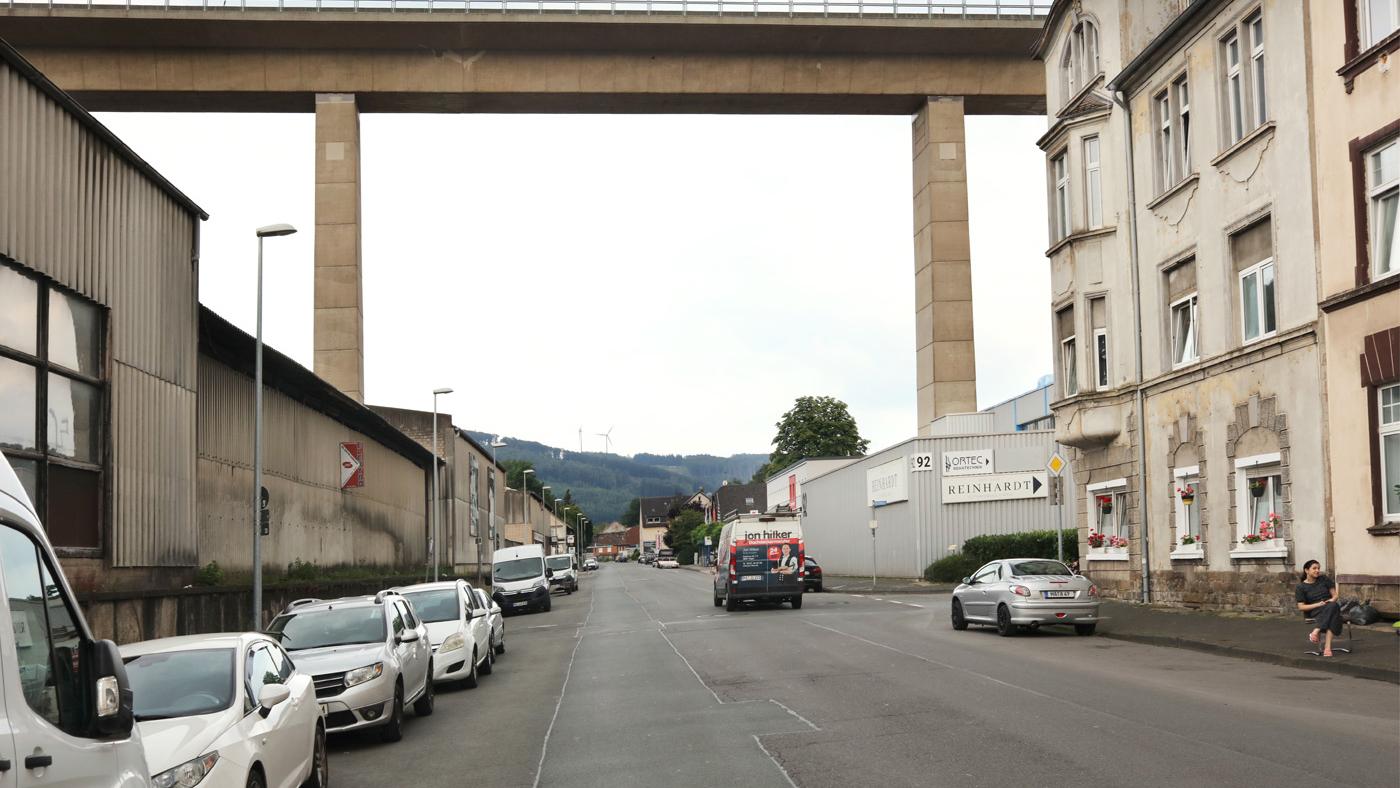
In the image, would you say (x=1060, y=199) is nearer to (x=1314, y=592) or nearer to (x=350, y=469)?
(x=1314, y=592)

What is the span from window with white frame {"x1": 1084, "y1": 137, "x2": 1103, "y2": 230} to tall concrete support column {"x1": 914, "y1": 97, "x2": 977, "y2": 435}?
1314 cm

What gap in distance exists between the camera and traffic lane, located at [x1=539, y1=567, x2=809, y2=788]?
10320 mm

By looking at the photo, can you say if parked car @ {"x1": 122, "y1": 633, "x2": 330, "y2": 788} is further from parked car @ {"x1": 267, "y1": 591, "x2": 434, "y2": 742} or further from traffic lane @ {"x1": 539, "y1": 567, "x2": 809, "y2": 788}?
parked car @ {"x1": 267, "y1": 591, "x2": 434, "y2": 742}

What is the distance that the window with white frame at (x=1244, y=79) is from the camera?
2338 centimetres

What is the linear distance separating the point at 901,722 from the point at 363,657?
5467 millimetres

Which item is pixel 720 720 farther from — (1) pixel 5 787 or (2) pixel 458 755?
(1) pixel 5 787

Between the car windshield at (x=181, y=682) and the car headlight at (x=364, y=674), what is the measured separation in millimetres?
3576

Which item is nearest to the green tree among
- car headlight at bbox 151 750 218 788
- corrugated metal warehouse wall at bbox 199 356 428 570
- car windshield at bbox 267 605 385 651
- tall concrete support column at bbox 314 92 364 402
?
corrugated metal warehouse wall at bbox 199 356 428 570

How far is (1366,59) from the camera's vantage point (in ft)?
64.2

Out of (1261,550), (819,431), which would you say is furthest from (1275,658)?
(819,431)

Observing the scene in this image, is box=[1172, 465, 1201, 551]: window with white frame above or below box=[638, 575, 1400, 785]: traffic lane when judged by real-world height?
above

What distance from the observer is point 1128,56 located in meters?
28.8

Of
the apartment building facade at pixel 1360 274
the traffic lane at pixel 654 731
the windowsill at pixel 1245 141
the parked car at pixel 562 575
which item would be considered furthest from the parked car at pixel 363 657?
the parked car at pixel 562 575

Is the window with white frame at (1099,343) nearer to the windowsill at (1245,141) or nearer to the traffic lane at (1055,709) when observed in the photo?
the windowsill at (1245,141)
